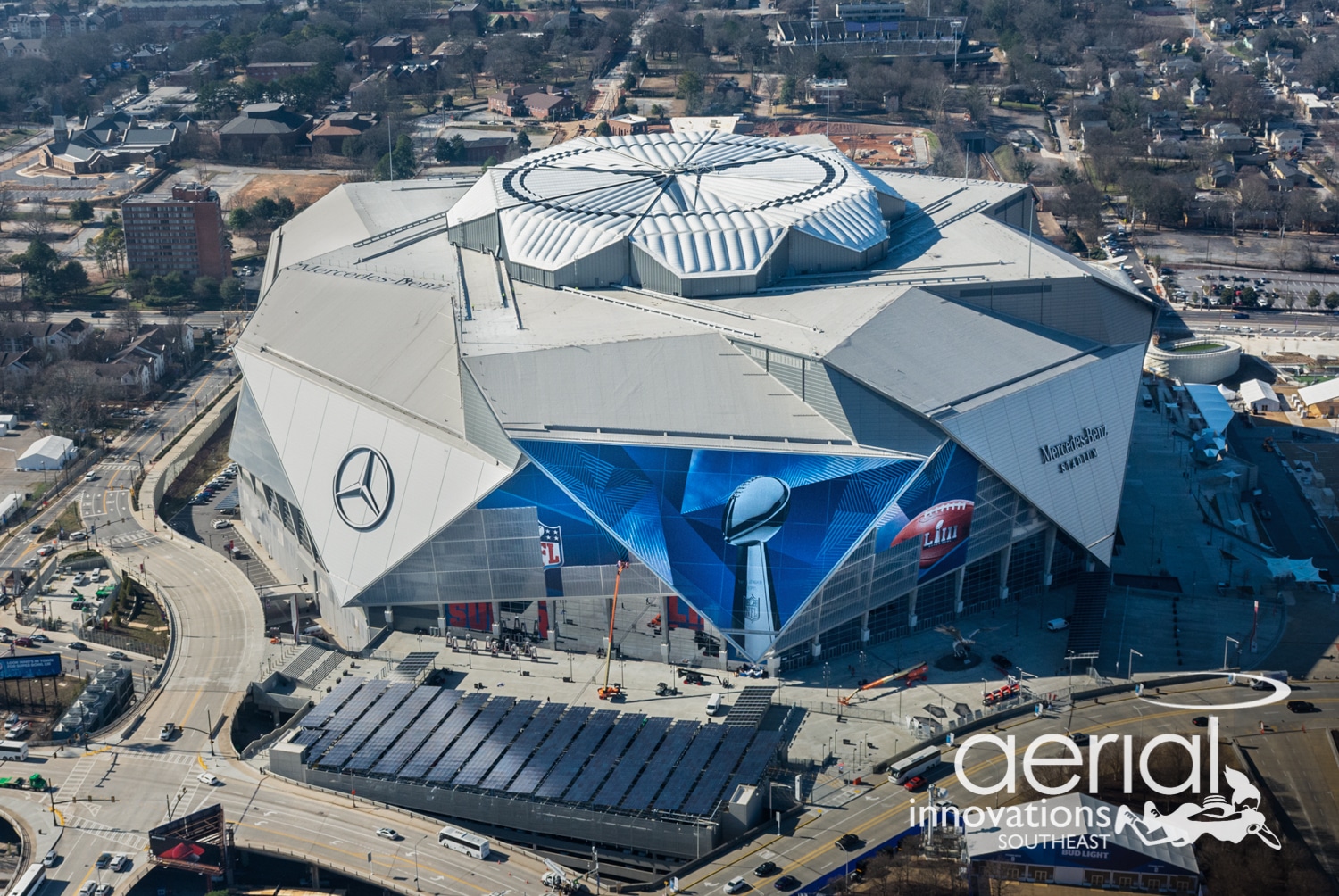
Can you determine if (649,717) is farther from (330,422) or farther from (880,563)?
(330,422)

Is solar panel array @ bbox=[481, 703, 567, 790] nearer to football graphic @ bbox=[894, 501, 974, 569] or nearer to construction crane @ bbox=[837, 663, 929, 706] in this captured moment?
construction crane @ bbox=[837, 663, 929, 706]

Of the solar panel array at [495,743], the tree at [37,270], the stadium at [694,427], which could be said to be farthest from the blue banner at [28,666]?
the tree at [37,270]

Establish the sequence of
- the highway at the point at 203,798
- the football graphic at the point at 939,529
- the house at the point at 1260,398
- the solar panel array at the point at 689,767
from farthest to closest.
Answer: the house at the point at 1260,398 → the football graphic at the point at 939,529 → the solar panel array at the point at 689,767 → the highway at the point at 203,798

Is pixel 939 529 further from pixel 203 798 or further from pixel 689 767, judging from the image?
pixel 203 798

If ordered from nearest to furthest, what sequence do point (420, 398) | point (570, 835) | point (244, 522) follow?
point (570, 835), point (420, 398), point (244, 522)

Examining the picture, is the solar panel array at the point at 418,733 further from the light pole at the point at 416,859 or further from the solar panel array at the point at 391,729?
the light pole at the point at 416,859

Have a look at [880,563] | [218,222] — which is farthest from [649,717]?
[218,222]

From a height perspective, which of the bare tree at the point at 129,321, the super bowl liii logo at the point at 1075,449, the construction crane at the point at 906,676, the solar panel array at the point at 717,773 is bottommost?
the bare tree at the point at 129,321
